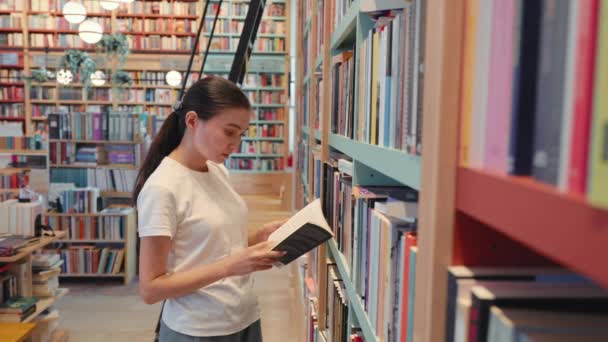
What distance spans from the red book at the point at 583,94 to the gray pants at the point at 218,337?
131 centimetres

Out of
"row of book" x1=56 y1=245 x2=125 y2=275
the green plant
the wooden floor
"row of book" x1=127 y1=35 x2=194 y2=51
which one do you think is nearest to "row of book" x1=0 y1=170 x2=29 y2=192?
"row of book" x1=56 y1=245 x2=125 y2=275

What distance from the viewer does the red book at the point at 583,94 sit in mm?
312

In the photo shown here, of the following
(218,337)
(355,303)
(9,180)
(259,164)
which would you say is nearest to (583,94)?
(355,303)

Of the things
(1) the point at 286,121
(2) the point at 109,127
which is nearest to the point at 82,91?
(1) the point at 286,121

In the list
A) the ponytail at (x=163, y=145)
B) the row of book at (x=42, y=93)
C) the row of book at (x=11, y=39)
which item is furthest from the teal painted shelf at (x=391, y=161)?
the row of book at (x=11, y=39)

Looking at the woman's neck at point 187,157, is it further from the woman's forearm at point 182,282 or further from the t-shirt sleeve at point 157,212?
the woman's forearm at point 182,282

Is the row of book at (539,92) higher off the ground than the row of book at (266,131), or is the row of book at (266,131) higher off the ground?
the row of book at (539,92)

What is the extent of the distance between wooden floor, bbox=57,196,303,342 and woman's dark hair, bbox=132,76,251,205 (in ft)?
5.73

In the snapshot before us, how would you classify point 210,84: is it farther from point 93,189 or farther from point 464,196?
point 93,189

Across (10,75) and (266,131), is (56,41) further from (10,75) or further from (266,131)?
(266,131)

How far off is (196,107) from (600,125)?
1.31 metres

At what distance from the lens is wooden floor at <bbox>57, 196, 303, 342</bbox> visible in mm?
3434

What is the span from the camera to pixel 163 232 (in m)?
1.30

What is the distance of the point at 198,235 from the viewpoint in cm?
142
